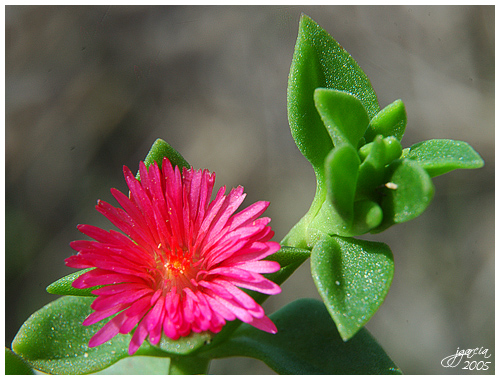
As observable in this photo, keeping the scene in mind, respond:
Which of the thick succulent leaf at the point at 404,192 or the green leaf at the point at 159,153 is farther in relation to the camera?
the green leaf at the point at 159,153

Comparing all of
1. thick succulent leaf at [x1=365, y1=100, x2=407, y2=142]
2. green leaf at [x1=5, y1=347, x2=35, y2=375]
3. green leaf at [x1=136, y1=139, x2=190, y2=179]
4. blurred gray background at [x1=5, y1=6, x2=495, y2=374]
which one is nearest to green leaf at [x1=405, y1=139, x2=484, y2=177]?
thick succulent leaf at [x1=365, y1=100, x2=407, y2=142]

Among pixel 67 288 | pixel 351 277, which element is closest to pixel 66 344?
pixel 67 288

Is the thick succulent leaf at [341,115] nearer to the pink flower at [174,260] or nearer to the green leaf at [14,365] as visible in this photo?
the pink flower at [174,260]

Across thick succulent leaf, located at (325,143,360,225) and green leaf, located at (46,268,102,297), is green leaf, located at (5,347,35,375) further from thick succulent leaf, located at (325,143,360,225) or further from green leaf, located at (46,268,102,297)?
thick succulent leaf, located at (325,143,360,225)

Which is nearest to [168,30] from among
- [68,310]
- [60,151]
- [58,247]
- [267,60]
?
[267,60]

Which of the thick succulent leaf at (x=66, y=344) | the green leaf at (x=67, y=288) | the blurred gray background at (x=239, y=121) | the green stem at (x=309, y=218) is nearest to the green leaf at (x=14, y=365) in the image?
the thick succulent leaf at (x=66, y=344)

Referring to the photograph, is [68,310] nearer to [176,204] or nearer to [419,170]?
[176,204]
